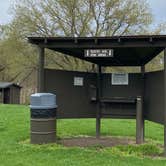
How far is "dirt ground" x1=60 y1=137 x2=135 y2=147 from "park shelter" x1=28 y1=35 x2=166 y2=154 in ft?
1.46

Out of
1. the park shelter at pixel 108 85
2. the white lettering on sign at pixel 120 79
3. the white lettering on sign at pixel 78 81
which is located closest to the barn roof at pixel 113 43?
the park shelter at pixel 108 85

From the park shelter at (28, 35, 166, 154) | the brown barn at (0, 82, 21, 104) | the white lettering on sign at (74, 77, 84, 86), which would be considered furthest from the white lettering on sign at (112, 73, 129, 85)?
the brown barn at (0, 82, 21, 104)

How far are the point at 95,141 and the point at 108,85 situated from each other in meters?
1.93

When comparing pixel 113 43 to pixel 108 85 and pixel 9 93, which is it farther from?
pixel 9 93

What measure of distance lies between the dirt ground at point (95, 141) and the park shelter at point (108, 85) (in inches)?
17.5

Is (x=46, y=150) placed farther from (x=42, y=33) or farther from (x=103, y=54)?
(x=42, y=33)

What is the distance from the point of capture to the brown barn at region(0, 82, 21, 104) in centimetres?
4778

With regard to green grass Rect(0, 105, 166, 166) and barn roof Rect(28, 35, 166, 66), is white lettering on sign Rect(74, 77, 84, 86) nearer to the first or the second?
barn roof Rect(28, 35, 166, 66)

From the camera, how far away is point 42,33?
3731cm

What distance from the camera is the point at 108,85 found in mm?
12797

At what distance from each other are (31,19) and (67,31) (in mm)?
3417

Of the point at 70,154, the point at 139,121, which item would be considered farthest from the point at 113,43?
the point at 70,154

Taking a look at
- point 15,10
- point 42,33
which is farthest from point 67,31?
point 15,10

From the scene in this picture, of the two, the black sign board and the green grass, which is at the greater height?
the black sign board
